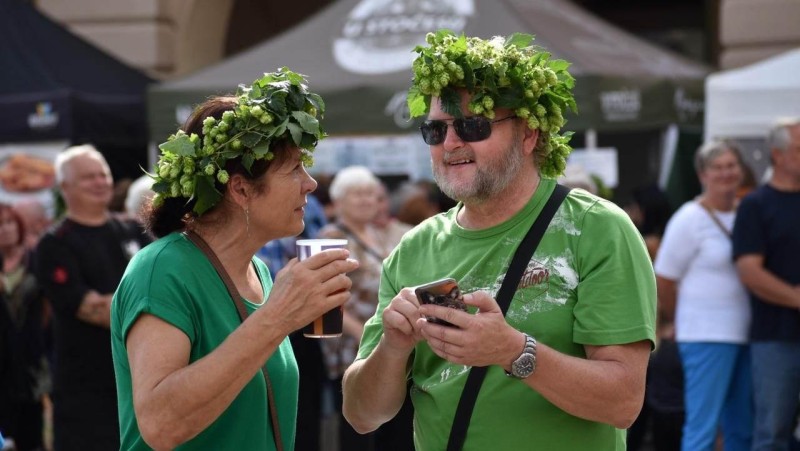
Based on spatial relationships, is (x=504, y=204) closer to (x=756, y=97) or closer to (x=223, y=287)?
(x=223, y=287)

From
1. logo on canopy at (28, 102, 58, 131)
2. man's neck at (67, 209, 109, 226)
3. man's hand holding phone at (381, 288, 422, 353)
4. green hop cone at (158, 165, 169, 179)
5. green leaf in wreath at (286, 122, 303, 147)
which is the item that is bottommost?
man's neck at (67, 209, 109, 226)

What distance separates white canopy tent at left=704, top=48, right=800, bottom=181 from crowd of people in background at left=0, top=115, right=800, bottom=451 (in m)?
1.53

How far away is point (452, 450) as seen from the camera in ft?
10.5

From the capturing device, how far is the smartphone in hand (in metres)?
2.92

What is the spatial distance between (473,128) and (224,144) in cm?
66

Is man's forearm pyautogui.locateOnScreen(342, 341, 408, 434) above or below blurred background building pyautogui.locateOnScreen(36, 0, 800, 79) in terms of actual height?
below

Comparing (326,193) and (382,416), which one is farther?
(326,193)

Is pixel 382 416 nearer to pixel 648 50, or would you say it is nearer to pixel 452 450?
pixel 452 450

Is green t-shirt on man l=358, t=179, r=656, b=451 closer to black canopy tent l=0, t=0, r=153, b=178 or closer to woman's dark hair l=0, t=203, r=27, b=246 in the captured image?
woman's dark hair l=0, t=203, r=27, b=246

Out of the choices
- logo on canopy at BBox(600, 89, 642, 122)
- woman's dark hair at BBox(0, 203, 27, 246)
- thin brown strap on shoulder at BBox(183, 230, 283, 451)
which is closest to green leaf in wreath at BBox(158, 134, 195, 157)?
thin brown strap on shoulder at BBox(183, 230, 283, 451)

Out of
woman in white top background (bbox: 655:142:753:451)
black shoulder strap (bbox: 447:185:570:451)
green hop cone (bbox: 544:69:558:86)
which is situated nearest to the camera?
black shoulder strap (bbox: 447:185:570:451)

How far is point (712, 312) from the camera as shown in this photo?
23.2ft

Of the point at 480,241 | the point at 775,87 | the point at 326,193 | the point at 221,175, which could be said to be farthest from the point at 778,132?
the point at 221,175

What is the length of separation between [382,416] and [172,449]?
649mm
